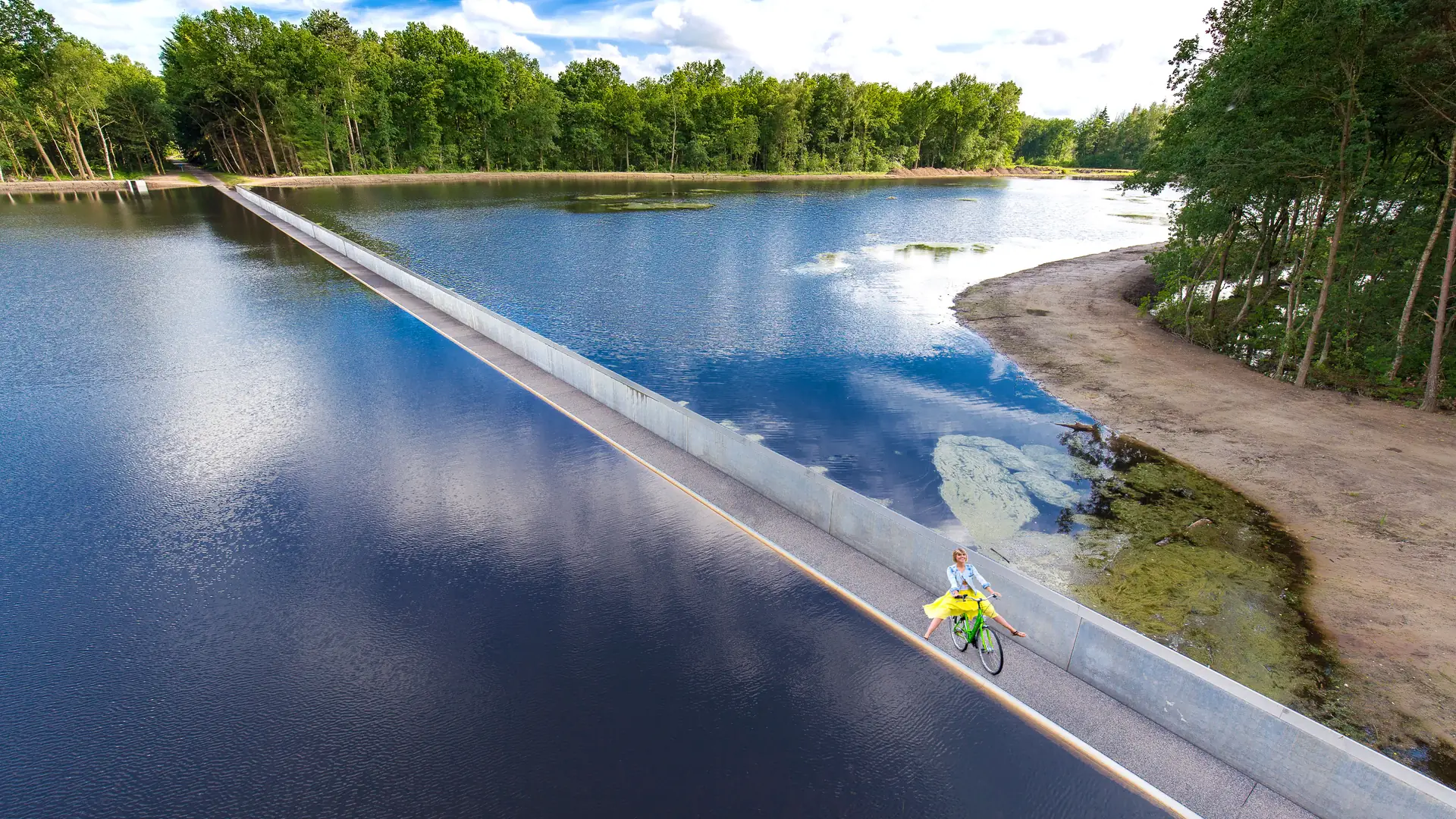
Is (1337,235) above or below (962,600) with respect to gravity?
above

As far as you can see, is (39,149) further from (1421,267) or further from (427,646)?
(1421,267)

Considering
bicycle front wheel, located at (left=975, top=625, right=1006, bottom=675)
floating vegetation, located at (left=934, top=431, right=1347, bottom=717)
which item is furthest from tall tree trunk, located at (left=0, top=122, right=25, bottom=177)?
bicycle front wheel, located at (left=975, top=625, right=1006, bottom=675)

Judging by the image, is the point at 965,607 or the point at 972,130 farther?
the point at 972,130

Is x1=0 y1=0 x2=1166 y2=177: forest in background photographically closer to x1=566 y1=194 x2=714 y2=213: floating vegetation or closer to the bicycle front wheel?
x1=566 y1=194 x2=714 y2=213: floating vegetation

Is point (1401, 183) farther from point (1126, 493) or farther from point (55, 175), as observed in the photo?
point (55, 175)

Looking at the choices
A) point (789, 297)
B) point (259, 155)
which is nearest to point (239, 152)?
point (259, 155)

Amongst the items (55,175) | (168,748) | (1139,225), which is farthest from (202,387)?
(55,175)

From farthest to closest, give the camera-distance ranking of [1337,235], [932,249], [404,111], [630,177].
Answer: [630,177], [404,111], [932,249], [1337,235]
